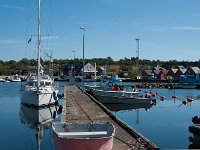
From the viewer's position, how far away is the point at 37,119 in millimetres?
35281

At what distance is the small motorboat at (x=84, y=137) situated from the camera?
14.0 m

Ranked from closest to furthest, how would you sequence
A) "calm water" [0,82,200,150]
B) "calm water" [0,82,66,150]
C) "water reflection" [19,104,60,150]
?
"calm water" [0,82,66,150]
"calm water" [0,82,200,150]
"water reflection" [19,104,60,150]

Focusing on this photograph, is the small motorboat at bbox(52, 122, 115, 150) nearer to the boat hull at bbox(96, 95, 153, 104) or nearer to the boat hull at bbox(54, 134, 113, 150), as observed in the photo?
the boat hull at bbox(54, 134, 113, 150)

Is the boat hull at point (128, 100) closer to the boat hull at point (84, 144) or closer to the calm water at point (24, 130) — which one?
the calm water at point (24, 130)

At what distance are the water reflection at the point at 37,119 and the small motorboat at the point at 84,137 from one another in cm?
598

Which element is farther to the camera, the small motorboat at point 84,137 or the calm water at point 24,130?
the calm water at point 24,130

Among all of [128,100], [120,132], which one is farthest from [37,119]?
[128,100]

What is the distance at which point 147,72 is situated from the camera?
151750 mm

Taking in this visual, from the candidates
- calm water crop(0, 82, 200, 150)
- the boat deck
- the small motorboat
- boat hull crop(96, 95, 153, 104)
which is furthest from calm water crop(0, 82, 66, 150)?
boat hull crop(96, 95, 153, 104)

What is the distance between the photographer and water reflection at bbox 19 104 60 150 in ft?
89.5

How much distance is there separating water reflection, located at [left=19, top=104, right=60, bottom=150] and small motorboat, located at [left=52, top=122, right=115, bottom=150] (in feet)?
19.6

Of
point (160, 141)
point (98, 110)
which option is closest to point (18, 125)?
point (98, 110)

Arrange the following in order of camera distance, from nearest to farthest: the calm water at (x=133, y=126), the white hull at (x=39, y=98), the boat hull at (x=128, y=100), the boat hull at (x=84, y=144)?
the boat hull at (x=84, y=144), the calm water at (x=133, y=126), the white hull at (x=39, y=98), the boat hull at (x=128, y=100)

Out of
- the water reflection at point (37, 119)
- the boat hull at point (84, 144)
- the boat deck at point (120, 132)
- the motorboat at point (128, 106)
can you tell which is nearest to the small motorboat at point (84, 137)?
the boat hull at point (84, 144)
